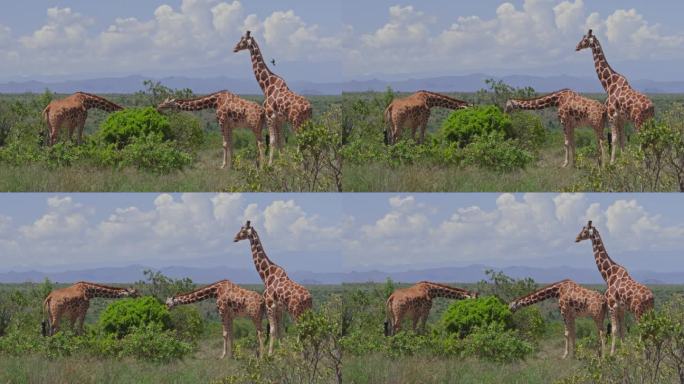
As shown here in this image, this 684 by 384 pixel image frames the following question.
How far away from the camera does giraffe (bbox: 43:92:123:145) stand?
1931 centimetres

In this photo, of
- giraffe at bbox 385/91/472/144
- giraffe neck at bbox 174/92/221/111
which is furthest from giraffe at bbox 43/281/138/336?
giraffe at bbox 385/91/472/144

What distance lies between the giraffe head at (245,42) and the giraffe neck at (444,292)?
448 centimetres

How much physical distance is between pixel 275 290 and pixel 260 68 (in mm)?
3399

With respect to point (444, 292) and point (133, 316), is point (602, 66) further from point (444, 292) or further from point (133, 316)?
point (133, 316)

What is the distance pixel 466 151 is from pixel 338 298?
298 centimetres

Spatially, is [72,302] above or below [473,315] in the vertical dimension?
above

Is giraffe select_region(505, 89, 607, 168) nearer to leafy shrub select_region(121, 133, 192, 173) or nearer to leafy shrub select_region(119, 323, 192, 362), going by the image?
leafy shrub select_region(121, 133, 192, 173)

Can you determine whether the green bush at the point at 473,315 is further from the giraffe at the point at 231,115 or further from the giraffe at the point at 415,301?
the giraffe at the point at 231,115

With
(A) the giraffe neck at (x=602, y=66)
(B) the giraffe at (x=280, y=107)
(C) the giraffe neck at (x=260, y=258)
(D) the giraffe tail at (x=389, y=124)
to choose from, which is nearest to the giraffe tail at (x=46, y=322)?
(C) the giraffe neck at (x=260, y=258)

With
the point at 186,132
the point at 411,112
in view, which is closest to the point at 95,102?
the point at 186,132

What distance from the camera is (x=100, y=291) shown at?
19406 millimetres

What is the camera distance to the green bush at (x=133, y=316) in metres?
18.6

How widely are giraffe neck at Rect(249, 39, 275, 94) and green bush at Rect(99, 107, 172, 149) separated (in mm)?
1600

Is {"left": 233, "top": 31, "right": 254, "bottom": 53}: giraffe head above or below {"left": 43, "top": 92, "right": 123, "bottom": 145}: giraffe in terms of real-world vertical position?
above
